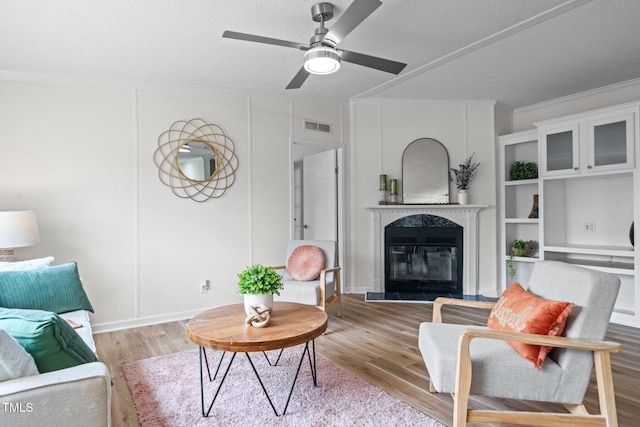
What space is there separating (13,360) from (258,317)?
114 centimetres

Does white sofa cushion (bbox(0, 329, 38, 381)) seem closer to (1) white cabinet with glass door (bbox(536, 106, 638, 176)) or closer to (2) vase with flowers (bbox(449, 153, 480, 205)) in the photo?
(2) vase with flowers (bbox(449, 153, 480, 205))

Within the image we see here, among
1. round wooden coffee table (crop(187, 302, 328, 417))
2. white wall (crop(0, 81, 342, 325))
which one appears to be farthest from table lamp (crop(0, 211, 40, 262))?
round wooden coffee table (crop(187, 302, 328, 417))

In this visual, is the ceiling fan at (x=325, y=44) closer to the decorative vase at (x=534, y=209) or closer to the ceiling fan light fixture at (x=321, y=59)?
the ceiling fan light fixture at (x=321, y=59)

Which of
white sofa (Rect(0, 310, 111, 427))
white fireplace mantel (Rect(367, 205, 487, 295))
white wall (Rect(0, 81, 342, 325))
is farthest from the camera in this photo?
white fireplace mantel (Rect(367, 205, 487, 295))

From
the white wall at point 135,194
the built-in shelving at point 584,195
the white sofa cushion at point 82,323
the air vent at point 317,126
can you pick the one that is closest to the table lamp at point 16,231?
the white wall at point 135,194

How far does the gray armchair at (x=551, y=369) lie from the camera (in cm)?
163

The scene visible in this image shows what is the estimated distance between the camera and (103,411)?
1225 mm

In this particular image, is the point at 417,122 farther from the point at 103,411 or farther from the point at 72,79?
the point at 103,411

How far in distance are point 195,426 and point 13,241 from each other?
2.09m

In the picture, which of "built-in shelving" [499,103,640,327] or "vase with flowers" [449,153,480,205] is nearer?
"built-in shelving" [499,103,640,327]

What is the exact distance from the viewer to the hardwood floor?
6.99 feet

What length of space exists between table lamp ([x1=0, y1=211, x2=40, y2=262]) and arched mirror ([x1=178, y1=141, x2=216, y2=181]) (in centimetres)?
141

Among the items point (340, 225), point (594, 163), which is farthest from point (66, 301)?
point (594, 163)

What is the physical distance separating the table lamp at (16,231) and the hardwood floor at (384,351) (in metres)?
1.04
